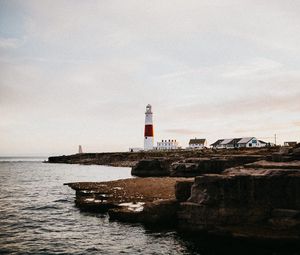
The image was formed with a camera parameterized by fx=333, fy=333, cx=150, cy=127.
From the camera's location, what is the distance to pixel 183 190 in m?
24.5

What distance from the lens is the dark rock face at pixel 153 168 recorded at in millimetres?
75188

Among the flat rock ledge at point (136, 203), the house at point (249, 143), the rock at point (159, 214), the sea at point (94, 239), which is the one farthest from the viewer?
the house at point (249, 143)

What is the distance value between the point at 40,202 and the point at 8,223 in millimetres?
10460

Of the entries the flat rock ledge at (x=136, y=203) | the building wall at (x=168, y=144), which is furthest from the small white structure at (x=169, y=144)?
the flat rock ledge at (x=136, y=203)

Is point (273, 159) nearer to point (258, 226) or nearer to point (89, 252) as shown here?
point (258, 226)

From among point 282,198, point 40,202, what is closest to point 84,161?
point 40,202

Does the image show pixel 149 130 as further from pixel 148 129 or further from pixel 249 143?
pixel 249 143

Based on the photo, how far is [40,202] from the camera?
118 ft

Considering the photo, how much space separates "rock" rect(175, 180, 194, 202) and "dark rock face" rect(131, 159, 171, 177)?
4983cm

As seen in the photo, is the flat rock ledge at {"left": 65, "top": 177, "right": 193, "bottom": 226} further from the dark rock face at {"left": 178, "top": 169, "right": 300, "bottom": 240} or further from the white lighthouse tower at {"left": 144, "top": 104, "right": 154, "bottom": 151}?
the white lighthouse tower at {"left": 144, "top": 104, "right": 154, "bottom": 151}

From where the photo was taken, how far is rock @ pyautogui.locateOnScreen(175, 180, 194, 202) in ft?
79.9

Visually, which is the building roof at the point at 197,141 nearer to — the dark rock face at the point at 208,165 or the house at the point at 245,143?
the house at the point at 245,143

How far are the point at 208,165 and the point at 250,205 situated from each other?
28.7 m

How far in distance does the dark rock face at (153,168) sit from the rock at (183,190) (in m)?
49.8
